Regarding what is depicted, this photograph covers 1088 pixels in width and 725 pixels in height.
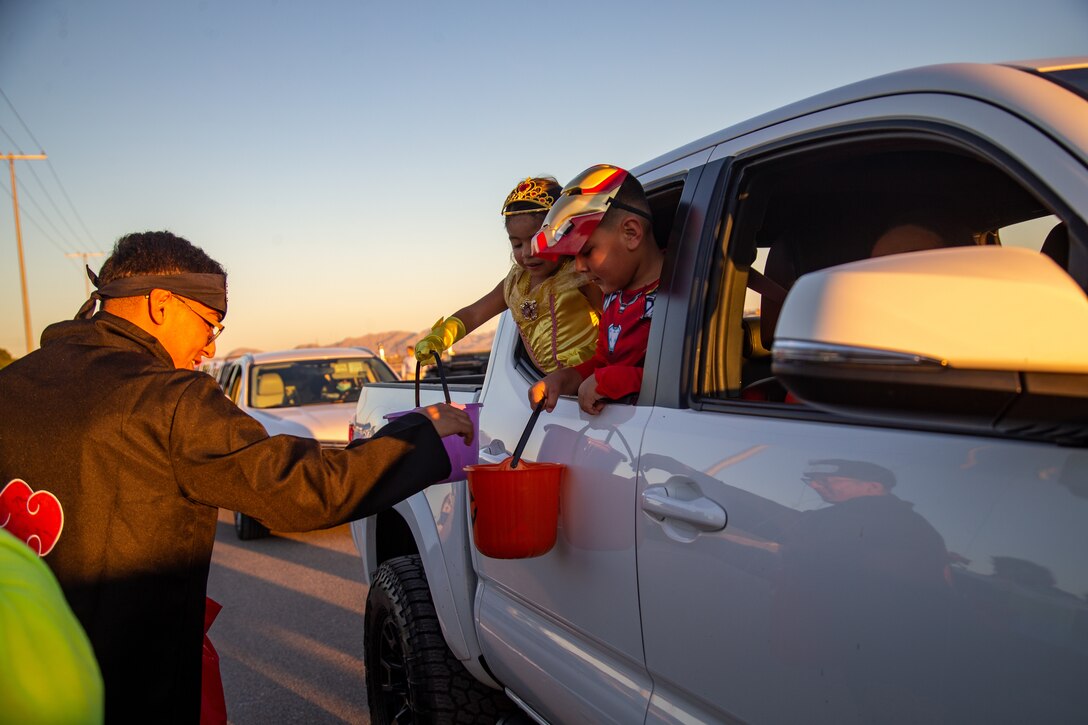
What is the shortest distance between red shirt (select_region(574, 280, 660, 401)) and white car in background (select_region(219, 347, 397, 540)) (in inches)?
259

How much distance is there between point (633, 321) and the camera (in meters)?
2.28

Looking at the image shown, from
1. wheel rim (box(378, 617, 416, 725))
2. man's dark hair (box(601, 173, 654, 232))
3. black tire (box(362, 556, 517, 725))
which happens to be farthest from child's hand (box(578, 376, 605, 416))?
wheel rim (box(378, 617, 416, 725))

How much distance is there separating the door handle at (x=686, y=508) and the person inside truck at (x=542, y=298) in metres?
1.01

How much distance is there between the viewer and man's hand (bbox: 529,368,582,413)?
2.28m

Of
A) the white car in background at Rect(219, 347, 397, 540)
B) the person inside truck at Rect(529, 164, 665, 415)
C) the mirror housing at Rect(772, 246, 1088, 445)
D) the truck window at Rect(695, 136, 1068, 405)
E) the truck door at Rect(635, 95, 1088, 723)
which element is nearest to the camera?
the mirror housing at Rect(772, 246, 1088, 445)

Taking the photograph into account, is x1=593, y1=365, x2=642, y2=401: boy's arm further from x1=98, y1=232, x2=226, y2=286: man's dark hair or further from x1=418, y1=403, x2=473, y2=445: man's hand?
x1=98, y1=232, x2=226, y2=286: man's dark hair

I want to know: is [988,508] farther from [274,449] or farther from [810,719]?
[274,449]

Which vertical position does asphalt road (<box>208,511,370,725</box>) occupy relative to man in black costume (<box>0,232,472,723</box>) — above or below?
below

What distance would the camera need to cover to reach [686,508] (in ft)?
5.26

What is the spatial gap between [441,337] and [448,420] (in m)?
1.26

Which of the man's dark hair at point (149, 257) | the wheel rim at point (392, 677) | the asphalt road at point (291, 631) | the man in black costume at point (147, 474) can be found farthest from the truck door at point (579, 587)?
the asphalt road at point (291, 631)

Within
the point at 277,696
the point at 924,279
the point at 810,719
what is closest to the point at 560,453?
the point at 810,719

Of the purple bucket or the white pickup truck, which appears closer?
the white pickup truck

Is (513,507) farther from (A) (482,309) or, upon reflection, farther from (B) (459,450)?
(A) (482,309)
